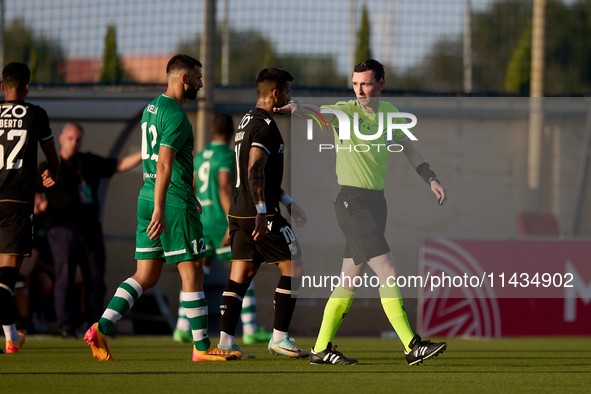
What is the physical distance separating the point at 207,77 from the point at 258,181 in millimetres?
4785

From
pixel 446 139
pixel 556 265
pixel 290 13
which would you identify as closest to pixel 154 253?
pixel 556 265

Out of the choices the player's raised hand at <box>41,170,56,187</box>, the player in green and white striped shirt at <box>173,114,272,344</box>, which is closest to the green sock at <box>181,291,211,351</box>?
the player's raised hand at <box>41,170,56,187</box>

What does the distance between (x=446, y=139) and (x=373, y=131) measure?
490 cm

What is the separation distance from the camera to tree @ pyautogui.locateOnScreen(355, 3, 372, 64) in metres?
11.8

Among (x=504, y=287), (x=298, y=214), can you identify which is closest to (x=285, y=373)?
(x=298, y=214)

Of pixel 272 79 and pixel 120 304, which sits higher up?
pixel 272 79

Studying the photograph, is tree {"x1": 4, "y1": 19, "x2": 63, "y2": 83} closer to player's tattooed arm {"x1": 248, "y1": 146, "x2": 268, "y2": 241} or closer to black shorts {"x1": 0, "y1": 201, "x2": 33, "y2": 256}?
black shorts {"x1": 0, "y1": 201, "x2": 33, "y2": 256}

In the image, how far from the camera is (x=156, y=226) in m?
4.91

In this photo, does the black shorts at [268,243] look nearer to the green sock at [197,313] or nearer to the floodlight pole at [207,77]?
the green sock at [197,313]

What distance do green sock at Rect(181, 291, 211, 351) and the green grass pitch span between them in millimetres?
170

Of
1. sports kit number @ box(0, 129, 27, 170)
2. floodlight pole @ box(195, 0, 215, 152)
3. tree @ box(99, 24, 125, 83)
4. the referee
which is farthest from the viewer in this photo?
tree @ box(99, 24, 125, 83)

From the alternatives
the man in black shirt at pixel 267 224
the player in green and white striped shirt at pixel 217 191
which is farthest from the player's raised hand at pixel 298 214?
the player in green and white striped shirt at pixel 217 191

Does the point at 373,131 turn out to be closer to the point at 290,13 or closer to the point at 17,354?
the point at 17,354

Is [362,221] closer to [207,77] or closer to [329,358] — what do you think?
[329,358]
